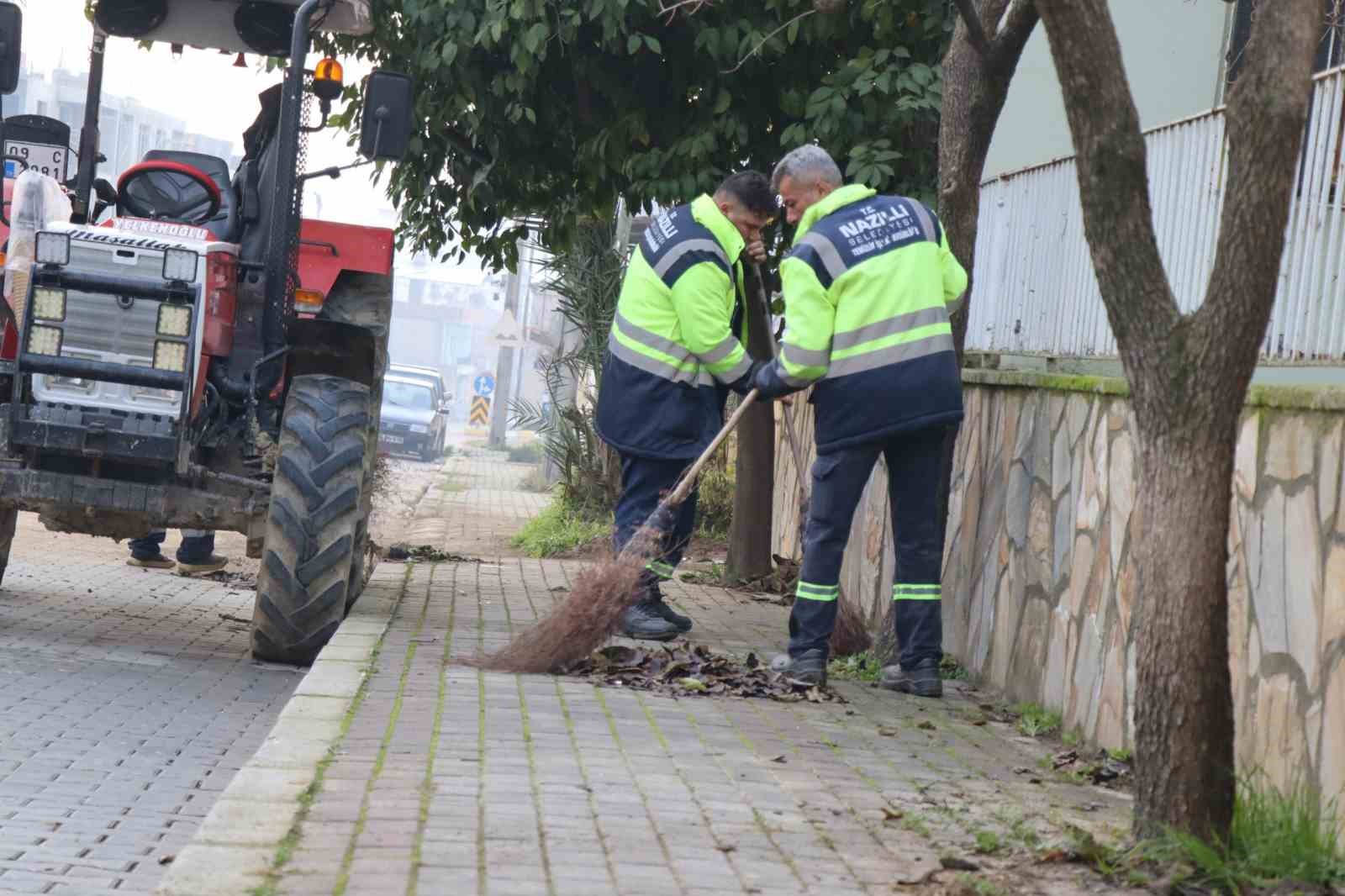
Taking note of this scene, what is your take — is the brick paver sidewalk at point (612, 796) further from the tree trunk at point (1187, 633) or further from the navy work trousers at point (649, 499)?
the navy work trousers at point (649, 499)

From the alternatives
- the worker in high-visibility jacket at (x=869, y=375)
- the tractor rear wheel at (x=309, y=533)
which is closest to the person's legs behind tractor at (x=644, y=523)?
the worker in high-visibility jacket at (x=869, y=375)

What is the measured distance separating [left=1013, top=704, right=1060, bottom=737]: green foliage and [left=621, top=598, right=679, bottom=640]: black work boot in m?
1.95

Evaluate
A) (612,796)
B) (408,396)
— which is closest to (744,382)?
(612,796)

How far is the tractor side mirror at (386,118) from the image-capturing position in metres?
8.00

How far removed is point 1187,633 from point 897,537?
120 inches

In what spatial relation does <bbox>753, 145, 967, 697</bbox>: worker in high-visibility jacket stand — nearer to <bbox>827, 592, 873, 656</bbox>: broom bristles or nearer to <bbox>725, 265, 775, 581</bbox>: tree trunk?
<bbox>827, 592, 873, 656</bbox>: broom bristles

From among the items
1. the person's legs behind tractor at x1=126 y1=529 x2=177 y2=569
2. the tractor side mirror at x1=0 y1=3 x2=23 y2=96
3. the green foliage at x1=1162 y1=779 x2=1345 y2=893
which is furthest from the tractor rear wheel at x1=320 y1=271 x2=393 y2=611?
the green foliage at x1=1162 y1=779 x2=1345 y2=893

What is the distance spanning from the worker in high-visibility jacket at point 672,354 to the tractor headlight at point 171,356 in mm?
1887

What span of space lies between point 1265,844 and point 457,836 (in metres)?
1.92

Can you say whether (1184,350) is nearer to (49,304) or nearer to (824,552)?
(824,552)

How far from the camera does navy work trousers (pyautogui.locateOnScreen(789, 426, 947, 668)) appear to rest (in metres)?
7.19

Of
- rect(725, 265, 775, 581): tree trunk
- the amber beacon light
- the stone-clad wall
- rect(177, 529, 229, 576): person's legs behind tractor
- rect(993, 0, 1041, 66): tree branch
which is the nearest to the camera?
the stone-clad wall

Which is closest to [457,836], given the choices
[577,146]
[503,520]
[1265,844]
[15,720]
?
[1265,844]

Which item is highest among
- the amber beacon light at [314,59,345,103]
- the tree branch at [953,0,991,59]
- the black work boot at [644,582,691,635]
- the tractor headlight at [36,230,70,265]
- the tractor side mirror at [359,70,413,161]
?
the tree branch at [953,0,991,59]
